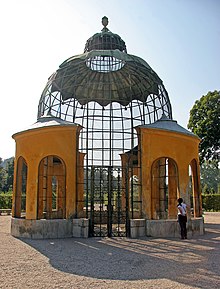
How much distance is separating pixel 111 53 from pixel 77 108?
4.90 metres

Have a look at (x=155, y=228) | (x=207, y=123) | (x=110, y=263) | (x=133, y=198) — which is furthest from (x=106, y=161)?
(x=207, y=123)

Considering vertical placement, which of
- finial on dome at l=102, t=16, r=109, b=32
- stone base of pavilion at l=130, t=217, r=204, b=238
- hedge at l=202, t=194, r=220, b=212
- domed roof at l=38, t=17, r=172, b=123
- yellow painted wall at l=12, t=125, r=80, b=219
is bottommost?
stone base of pavilion at l=130, t=217, r=204, b=238

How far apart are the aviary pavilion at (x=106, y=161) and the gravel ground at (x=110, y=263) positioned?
4.10ft

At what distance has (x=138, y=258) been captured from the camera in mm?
9633

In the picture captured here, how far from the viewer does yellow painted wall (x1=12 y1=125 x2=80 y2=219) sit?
14.5 meters

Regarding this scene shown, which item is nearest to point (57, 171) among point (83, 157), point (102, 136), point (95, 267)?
point (83, 157)

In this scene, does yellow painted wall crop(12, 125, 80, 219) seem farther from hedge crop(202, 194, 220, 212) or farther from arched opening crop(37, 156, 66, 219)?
hedge crop(202, 194, 220, 212)

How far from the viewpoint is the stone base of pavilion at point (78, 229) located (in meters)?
13.9

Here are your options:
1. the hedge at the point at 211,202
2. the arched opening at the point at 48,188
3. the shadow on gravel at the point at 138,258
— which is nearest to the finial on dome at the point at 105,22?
the arched opening at the point at 48,188

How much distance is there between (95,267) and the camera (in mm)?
8516

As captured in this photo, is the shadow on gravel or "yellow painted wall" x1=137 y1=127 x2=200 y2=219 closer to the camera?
the shadow on gravel

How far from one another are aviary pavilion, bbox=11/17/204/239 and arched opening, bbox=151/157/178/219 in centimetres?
6

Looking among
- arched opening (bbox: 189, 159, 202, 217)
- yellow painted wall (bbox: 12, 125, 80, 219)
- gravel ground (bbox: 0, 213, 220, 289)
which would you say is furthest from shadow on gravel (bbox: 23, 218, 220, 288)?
arched opening (bbox: 189, 159, 202, 217)

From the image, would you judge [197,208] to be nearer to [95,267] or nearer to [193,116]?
[95,267]
